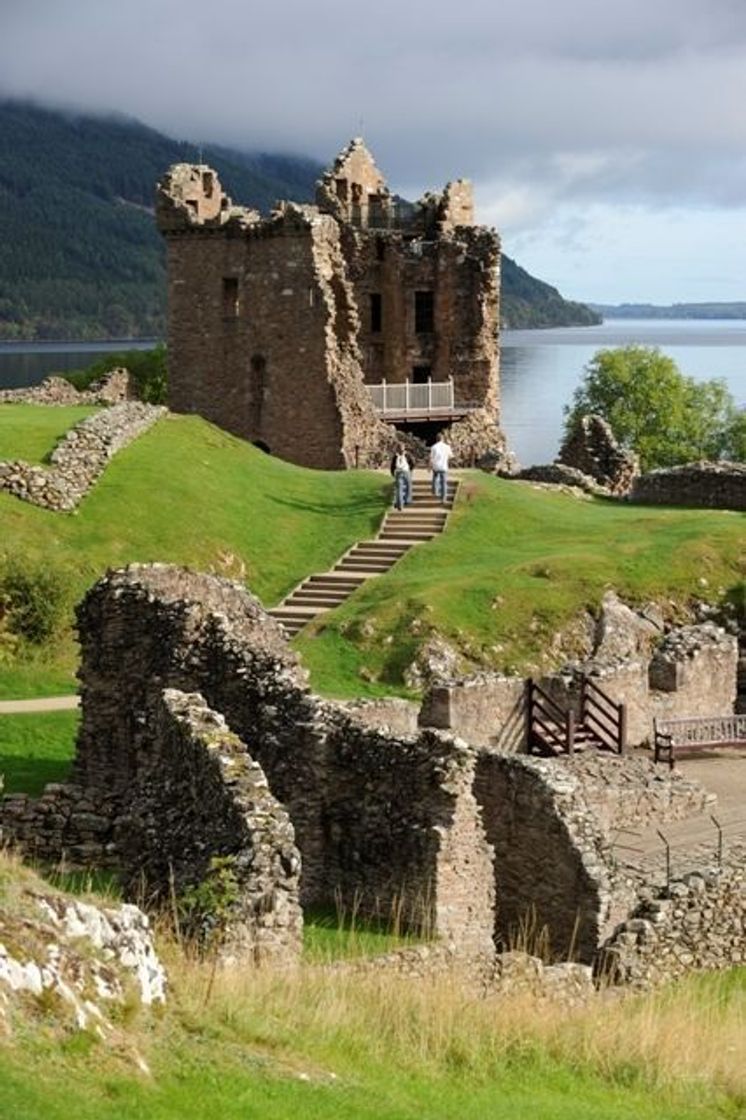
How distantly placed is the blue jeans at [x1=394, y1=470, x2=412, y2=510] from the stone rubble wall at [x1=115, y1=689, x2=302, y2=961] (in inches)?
1033

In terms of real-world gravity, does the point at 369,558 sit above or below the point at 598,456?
below

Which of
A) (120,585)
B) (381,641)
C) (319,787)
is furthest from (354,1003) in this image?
(381,641)

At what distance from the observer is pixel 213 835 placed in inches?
683

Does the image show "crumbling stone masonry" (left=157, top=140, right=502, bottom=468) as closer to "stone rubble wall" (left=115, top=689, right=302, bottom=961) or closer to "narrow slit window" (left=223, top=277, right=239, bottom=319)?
"narrow slit window" (left=223, top=277, right=239, bottom=319)

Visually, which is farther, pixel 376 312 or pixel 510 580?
pixel 376 312

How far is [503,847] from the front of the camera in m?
23.0

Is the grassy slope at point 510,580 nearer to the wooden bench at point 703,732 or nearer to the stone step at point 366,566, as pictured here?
the stone step at point 366,566

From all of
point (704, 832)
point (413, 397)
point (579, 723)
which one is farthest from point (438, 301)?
point (704, 832)

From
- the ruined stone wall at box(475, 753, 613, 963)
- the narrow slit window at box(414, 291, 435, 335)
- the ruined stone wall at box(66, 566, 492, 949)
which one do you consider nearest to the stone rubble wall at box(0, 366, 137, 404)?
the narrow slit window at box(414, 291, 435, 335)

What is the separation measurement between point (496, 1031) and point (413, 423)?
58692 millimetres

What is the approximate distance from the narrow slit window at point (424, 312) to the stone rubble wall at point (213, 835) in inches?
2231

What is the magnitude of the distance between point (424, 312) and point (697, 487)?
2435cm

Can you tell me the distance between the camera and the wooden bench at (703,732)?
3409 cm

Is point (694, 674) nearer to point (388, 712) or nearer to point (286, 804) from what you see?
point (388, 712)
